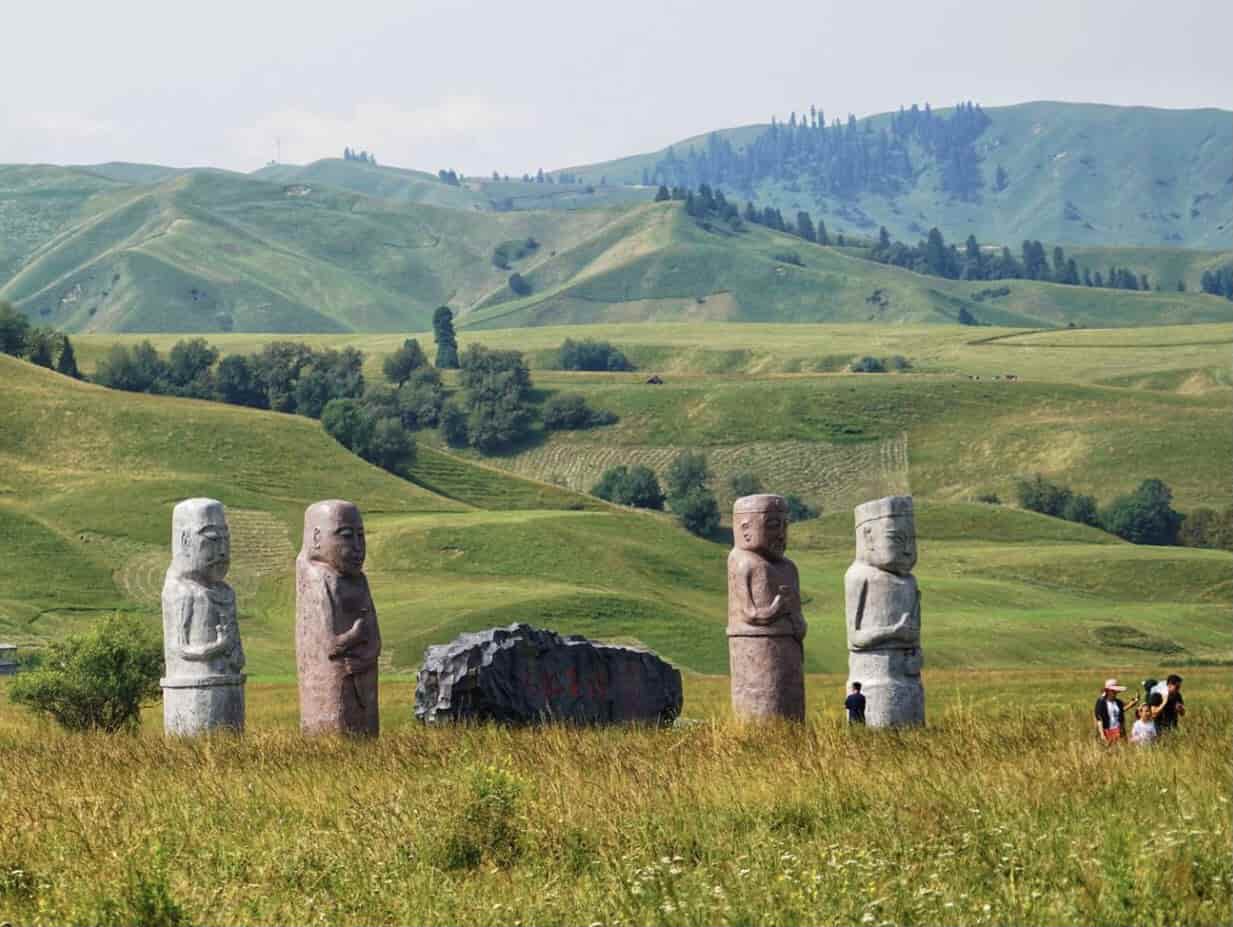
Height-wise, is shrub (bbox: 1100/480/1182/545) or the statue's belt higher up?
the statue's belt

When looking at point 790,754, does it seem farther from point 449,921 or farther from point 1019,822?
point 449,921

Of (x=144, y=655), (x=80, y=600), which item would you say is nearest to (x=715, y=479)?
(x=80, y=600)

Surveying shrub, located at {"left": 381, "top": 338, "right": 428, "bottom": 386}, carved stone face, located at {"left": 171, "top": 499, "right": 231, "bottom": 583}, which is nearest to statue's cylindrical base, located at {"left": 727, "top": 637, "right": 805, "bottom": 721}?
carved stone face, located at {"left": 171, "top": 499, "right": 231, "bottom": 583}

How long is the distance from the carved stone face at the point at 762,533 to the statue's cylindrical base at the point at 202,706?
6925mm

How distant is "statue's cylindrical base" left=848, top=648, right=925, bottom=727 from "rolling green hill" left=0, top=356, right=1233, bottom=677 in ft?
154

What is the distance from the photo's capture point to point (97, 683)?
35.0m

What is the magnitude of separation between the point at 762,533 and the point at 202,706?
7.56 metres

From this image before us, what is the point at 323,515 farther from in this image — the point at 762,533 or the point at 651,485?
the point at 651,485

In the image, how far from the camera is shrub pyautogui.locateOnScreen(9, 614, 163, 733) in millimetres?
35062

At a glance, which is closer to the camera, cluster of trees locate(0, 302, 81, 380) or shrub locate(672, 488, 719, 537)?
shrub locate(672, 488, 719, 537)

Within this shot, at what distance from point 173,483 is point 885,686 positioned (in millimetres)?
83808

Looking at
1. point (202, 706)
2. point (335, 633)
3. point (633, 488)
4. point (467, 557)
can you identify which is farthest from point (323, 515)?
point (633, 488)

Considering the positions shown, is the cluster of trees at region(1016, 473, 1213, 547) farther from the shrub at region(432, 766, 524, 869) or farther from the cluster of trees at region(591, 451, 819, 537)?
the shrub at region(432, 766, 524, 869)

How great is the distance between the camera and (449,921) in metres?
14.3
